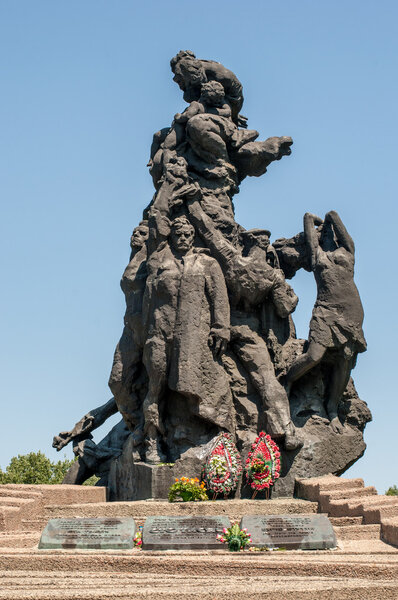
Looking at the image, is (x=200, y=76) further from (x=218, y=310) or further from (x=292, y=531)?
(x=292, y=531)

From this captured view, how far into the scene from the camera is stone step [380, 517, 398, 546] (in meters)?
9.42

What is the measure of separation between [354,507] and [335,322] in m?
3.85

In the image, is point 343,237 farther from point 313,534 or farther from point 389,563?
point 389,563

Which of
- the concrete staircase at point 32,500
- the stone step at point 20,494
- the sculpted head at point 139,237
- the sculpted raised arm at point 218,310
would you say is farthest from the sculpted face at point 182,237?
the stone step at point 20,494

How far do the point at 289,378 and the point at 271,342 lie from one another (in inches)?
26.4

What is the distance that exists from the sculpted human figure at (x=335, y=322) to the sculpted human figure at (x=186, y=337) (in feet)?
4.73

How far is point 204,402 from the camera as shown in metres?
13.2

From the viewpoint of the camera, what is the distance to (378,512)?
10.3m

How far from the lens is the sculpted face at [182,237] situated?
14.0 metres

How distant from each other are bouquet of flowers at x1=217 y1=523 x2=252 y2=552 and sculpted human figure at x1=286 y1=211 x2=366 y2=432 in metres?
4.76

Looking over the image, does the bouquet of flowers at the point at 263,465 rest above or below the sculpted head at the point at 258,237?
below

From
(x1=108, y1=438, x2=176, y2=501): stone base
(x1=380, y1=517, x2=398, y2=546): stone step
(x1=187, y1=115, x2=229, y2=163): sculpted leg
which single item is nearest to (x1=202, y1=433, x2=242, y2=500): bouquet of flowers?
(x1=108, y1=438, x2=176, y2=501): stone base

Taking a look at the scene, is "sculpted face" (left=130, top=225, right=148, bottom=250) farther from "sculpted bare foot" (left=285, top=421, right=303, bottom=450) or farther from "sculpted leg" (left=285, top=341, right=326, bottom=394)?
"sculpted bare foot" (left=285, top=421, right=303, bottom=450)

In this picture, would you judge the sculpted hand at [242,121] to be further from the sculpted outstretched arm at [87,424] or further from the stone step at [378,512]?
the stone step at [378,512]
